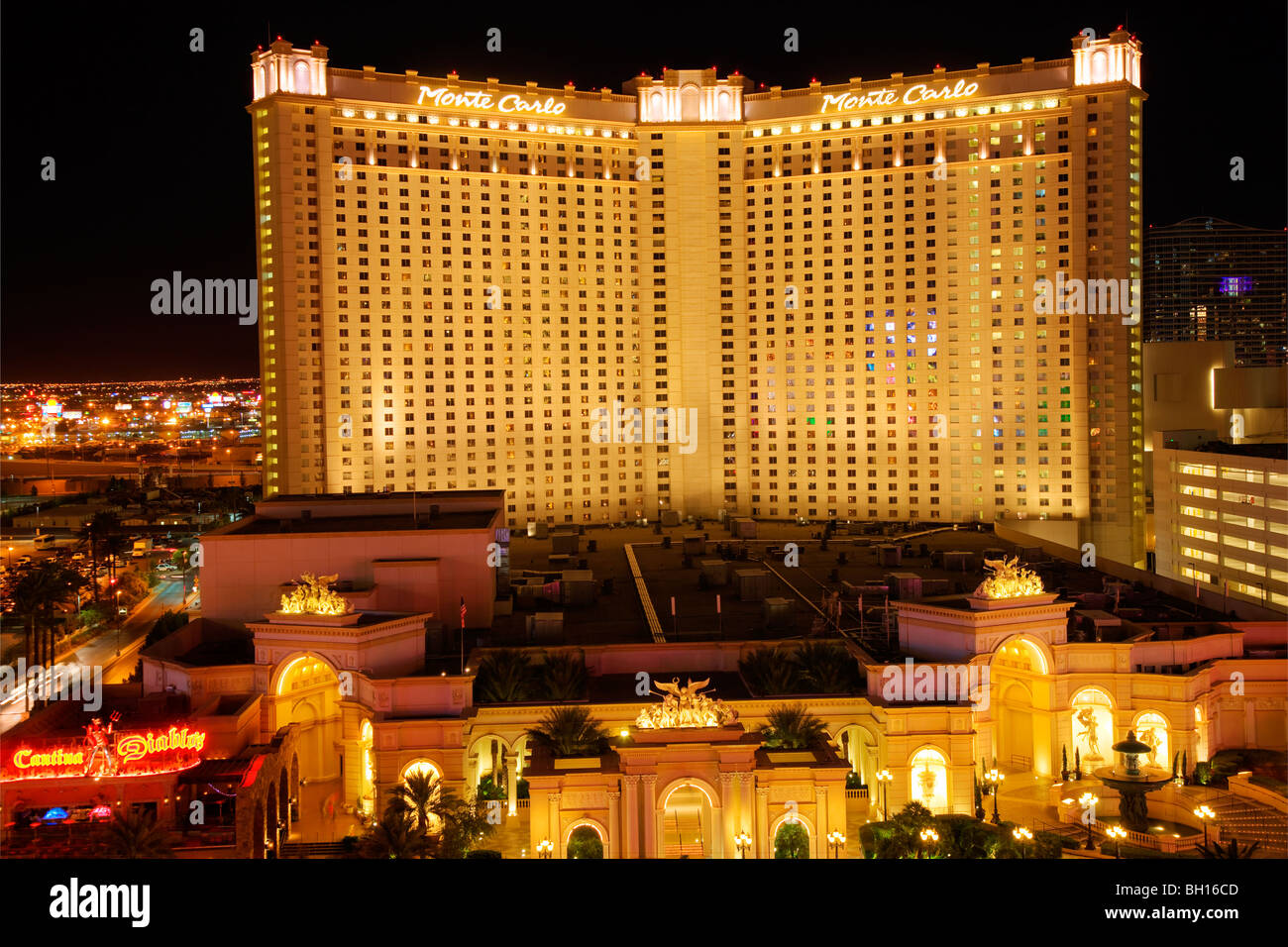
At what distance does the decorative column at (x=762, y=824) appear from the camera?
34.9m

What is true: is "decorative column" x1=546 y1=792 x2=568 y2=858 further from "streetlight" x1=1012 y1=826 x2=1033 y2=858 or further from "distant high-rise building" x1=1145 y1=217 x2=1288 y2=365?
"distant high-rise building" x1=1145 y1=217 x2=1288 y2=365

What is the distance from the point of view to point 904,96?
100562 millimetres

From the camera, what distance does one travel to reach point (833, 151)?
340 feet

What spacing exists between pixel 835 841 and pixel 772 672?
8232 mm

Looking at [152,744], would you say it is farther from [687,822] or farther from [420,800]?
[687,822]

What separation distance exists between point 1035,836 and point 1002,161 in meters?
79.1

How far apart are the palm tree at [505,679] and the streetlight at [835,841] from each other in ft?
40.3

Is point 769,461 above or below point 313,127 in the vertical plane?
below

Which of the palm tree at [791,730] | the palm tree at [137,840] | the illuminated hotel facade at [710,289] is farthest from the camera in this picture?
the illuminated hotel facade at [710,289]

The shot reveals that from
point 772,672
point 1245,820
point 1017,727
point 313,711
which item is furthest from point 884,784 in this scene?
point 313,711

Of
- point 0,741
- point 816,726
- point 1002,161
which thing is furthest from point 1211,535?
point 0,741

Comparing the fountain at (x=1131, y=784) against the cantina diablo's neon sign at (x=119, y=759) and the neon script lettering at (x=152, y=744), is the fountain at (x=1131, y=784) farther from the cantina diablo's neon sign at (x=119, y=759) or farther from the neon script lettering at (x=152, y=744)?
the neon script lettering at (x=152, y=744)

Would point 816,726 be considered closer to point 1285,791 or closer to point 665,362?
point 1285,791

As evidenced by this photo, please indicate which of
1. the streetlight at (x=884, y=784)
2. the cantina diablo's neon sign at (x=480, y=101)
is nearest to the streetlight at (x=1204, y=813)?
the streetlight at (x=884, y=784)
